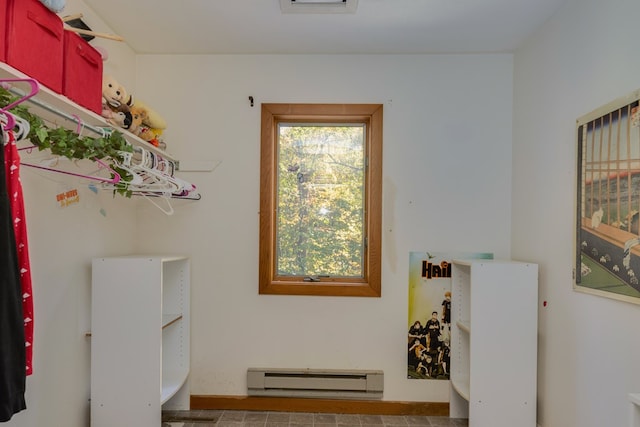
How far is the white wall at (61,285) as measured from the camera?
1.75m

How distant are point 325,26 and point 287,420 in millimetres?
2454

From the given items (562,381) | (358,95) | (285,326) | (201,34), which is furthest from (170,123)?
(562,381)

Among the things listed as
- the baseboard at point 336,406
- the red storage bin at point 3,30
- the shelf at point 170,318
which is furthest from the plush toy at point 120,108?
the baseboard at point 336,406

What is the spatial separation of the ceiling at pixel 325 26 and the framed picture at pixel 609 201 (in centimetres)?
79

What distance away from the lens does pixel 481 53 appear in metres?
2.58

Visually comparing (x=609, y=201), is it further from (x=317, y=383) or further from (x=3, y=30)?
(x=3, y=30)

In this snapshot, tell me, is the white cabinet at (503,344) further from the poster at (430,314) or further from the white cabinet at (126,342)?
the white cabinet at (126,342)

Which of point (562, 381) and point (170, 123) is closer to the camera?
point (562, 381)

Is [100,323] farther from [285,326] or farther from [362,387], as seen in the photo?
[362,387]

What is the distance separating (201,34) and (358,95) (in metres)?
1.08

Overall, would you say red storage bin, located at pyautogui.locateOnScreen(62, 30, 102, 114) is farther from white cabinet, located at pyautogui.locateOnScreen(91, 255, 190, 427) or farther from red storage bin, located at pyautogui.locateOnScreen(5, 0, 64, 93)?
white cabinet, located at pyautogui.locateOnScreen(91, 255, 190, 427)

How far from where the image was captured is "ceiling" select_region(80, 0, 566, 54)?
2.07m

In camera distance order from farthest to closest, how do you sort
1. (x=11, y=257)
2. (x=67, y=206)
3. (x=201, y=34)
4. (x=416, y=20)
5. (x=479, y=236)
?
(x=479, y=236) → (x=201, y=34) → (x=416, y=20) → (x=67, y=206) → (x=11, y=257)

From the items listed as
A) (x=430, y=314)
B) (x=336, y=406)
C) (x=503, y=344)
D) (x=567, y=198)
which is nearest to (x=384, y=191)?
(x=430, y=314)
